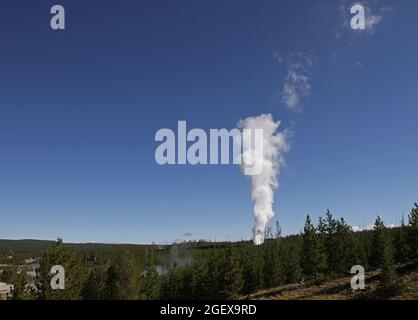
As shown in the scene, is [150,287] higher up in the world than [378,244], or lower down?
lower down

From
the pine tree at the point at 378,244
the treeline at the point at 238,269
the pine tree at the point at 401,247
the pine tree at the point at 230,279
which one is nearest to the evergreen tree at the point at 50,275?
the treeline at the point at 238,269

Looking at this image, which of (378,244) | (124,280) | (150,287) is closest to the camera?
(124,280)

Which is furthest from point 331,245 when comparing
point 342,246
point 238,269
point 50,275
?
point 50,275

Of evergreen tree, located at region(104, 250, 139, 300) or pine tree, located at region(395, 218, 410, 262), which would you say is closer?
evergreen tree, located at region(104, 250, 139, 300)

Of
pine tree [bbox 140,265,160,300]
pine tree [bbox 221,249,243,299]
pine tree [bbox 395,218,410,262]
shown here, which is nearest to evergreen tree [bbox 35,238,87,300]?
pine tree [bbox 140,265,160,300]

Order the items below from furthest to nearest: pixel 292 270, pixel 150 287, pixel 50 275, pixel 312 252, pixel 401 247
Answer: pixel 292 270 → pixel 401 247 → pixel 312 252 → pixel 150 287 → pixel 50 275

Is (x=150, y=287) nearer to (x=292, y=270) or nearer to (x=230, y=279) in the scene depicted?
(x=230, y=279)

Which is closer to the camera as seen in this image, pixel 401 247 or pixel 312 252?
pixel 312 252

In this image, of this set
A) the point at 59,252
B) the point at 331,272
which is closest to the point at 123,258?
the point at 59,252

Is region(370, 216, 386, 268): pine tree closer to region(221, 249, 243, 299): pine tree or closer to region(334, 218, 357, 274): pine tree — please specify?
region(334, 218, 357, 274): pine tree

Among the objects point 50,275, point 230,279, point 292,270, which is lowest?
point 292,270
